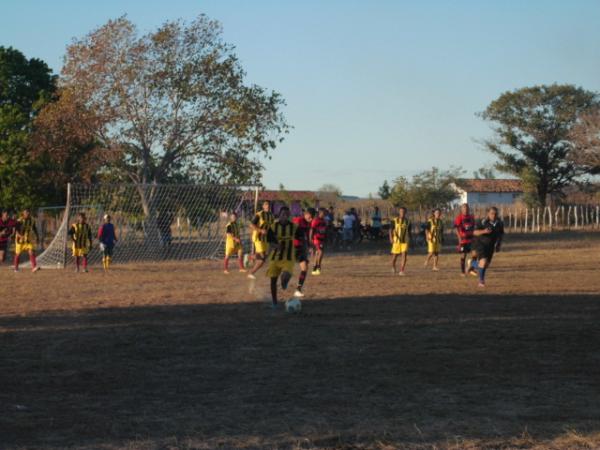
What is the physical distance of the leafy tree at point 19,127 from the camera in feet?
157

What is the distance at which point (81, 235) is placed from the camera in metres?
27.3

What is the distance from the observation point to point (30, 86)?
5428 centimetres

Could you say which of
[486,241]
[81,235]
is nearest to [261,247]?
[81,235]

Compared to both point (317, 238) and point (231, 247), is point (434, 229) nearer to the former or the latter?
point (317, 238)

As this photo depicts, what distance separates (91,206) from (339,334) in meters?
20.7

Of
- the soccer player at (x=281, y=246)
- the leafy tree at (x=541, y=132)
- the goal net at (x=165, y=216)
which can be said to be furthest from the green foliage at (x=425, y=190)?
the soccer player at (x=281, y=246)

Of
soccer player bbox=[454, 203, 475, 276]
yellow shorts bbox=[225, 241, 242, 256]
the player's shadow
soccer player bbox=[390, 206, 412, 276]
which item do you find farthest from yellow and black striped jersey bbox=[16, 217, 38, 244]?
the player's shadow

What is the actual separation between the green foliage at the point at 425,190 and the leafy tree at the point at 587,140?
25.4 ft

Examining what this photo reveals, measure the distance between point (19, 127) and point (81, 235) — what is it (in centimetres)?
2547

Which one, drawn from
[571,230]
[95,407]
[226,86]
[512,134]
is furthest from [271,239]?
[512,134]

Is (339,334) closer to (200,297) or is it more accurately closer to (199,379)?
(199,379)

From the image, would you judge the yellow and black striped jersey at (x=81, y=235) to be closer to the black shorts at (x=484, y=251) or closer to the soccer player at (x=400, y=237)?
→ the soccer player at (x=400, y=237)

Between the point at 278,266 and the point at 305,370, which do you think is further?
the point at 278,266

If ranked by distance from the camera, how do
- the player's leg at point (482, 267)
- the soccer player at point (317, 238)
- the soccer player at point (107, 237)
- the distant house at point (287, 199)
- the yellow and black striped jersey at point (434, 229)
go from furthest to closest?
the distant house at point (287, 199), the soccer player at point (107, 237), the yellow and black striped jersey at point (434, 229), the soccer player at point (317, 238), the player's leg at point (482, 267)
